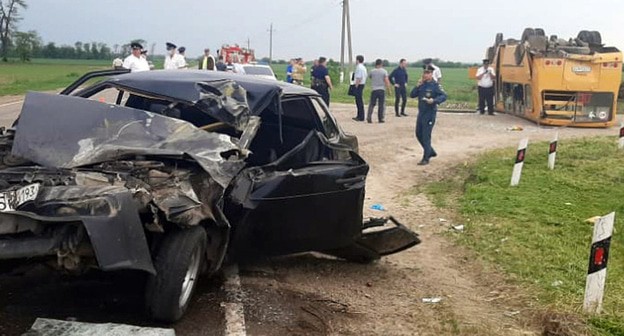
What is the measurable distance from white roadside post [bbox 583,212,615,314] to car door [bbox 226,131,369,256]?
6.17 feet

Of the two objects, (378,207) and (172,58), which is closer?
(378,207)

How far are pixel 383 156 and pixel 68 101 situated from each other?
930 cm

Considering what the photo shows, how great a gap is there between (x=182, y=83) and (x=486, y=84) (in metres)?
18.5

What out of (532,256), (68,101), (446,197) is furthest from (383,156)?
(68,101)

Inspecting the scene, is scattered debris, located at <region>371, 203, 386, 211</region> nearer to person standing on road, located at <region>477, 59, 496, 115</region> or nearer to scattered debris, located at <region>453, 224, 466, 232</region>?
scattered debris, located at <region>453, 224, 466, 232</region>

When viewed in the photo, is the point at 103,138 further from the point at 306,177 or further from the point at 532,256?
the point at 532,256

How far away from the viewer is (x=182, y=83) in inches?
229

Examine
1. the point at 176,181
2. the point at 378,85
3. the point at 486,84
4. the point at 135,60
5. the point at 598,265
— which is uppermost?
the point at 135,60

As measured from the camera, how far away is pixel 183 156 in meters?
4.66

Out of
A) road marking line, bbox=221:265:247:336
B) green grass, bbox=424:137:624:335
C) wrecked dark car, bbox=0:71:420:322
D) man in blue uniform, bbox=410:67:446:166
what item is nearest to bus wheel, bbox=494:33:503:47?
green grass, bbox=424:137:624:335

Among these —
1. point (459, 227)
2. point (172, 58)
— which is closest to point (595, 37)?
point (172, 58)

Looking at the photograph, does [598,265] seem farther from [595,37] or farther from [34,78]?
[34,78]

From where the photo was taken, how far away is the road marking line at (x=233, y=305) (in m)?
4.64

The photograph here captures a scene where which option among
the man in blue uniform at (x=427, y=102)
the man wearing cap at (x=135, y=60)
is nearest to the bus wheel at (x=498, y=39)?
the man in blue uniform at (x=427, y=102)
